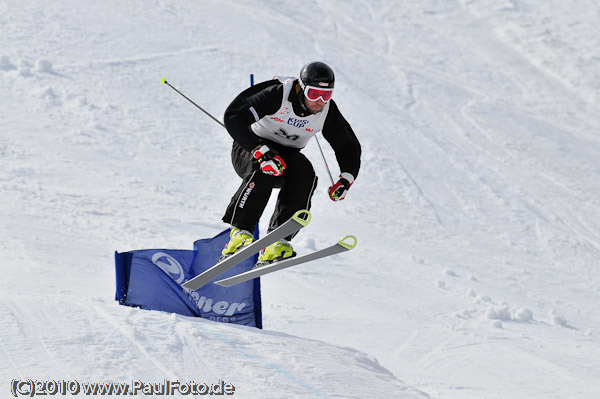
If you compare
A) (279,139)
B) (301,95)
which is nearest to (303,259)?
(279,139)

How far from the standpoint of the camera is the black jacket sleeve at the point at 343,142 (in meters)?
5.80

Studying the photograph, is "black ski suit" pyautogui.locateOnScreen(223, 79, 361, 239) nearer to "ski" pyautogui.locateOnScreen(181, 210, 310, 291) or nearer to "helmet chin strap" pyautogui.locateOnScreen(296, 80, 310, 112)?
"helmet chin strap" pyautogui.locateOnScreen(296, 80, 310, 112)

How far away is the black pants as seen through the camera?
216 inches

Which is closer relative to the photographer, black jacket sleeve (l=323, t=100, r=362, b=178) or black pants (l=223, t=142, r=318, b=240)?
black pants (l=223, t=142, r=318, b=240)

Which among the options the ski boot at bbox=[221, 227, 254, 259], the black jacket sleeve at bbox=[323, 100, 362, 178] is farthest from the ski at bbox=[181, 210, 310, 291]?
the black jacket sleeve at bbox=[323, 100, 362, 178]

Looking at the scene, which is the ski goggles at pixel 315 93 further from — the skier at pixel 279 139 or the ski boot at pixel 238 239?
the ski boot at pixel 238 239

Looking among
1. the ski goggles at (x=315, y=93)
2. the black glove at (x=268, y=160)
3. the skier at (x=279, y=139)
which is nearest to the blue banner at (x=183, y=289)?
the skier at (x=279, y=139)

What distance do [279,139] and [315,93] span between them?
18.8 inches

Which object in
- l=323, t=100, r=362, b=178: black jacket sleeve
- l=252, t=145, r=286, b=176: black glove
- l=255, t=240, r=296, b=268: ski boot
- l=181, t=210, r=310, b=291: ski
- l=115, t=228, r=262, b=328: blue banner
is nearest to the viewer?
l=252, t=145, r=286, b=176: black glove

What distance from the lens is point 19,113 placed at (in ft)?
42.6

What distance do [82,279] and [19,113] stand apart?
21.1 feet

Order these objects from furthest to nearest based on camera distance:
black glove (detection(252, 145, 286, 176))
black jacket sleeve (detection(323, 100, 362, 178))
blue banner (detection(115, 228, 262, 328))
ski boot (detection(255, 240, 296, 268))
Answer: blue banner (detection(115, 228, 262, 328)) < black jacket sleeve (detection(323, 100, 362, 178)) < ski boot (detection(255, 240, 296, 268)) < black glove (detection(252, 145, 286, 176))

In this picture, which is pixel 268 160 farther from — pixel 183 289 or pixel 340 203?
pixel 340 203

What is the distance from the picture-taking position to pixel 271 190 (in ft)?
18.3
